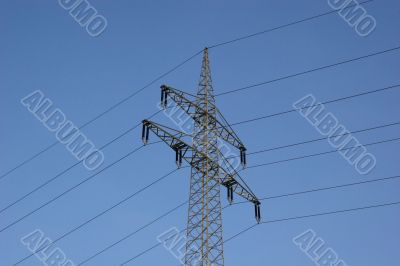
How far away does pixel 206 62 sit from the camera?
1369 inches

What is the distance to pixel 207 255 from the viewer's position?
2770 cm

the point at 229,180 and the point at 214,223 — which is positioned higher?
the point at 229,180

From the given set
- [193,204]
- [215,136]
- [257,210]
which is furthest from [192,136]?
[257,210]

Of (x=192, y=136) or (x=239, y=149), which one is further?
(x=239, y=149)

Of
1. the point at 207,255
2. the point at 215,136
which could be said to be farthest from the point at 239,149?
the point at 207,255

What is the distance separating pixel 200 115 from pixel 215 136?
149 cm

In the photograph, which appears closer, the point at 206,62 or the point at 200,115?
the point at 200,115

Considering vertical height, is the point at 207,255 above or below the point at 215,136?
below

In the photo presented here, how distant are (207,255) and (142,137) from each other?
6.68 metres

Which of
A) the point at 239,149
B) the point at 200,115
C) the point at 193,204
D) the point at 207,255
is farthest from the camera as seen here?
the point at 239,149

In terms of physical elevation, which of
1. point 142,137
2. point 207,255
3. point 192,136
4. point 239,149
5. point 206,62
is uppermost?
point 206,62

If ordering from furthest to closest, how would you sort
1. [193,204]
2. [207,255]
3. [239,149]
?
[239,149] < [193,204] < [207,255]

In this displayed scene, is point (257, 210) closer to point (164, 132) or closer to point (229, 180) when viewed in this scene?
point (229, 180)

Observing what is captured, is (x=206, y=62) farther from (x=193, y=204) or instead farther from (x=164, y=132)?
(x=193, y=204)
